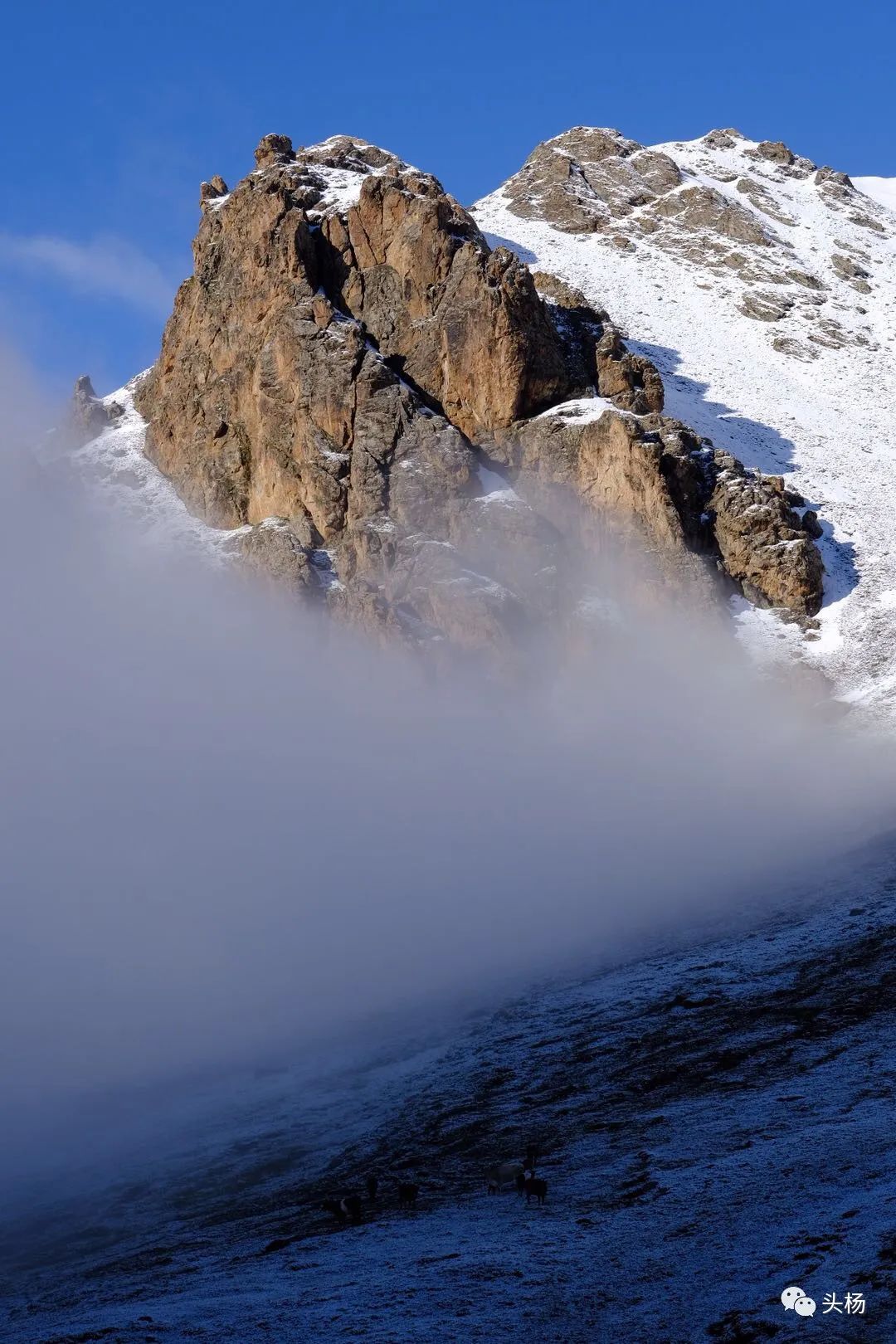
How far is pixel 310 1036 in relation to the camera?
4378 centimetres

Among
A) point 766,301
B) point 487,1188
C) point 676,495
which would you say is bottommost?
point 487,1188

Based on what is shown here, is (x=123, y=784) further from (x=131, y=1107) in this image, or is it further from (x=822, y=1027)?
(x=822, y=1027)

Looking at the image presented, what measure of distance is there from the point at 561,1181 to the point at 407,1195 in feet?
10.0

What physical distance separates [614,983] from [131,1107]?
15.8m

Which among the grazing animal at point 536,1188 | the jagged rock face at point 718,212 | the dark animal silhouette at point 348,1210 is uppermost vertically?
the jagged rock face at point 718,212

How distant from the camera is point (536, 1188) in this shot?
23328 millimetres

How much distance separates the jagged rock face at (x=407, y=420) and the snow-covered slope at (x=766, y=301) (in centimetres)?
712

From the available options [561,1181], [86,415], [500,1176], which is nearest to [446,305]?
[86,415]

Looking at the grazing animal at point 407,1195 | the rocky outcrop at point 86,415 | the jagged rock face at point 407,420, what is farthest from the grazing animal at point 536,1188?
the rocky outcrop at point 86,415

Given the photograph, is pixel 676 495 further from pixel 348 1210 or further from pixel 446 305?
→ pixel 348 1210

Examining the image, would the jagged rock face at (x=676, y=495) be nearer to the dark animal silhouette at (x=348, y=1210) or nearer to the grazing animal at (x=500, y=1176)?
the grazing animal at (x=500, y=1176)

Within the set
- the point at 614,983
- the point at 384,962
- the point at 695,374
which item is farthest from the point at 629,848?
the point at 695,374

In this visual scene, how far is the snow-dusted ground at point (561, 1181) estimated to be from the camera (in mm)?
17969

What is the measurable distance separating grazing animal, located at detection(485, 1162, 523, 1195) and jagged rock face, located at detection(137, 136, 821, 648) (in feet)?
170
